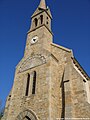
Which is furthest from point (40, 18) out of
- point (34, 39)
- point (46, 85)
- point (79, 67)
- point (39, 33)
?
point (46, 85)

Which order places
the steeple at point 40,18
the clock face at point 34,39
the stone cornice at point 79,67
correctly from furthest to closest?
the steeple at point 40,18
the clock face at point 34,39
the stone cornice at point 79,67

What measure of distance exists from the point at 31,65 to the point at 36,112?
5048 mm

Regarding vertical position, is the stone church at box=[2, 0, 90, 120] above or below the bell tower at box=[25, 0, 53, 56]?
below

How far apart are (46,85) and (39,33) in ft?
23.3

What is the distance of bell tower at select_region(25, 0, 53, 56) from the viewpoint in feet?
57.9

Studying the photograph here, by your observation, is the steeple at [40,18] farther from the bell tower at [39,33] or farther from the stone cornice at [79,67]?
the stone cornice at [79,67]

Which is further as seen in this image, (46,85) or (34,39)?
(34,39)

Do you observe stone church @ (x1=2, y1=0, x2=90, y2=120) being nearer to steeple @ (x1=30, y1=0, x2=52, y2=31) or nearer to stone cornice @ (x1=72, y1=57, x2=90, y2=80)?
stone cornice @ (x1=72, y1=57, x2=90, y2=80)

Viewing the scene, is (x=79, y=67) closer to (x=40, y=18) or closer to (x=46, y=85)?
(x=46, y=85)

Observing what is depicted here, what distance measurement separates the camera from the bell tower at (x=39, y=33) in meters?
17.6

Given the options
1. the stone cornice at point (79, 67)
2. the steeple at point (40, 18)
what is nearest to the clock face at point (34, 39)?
the steeple at point (40, 18)

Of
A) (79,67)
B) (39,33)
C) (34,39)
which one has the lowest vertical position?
(79,67)

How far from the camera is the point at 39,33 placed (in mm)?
18703

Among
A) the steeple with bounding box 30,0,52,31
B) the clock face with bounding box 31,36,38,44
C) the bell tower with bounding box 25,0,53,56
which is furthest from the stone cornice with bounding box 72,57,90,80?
the steeple with bounding box 30,0,52,31
